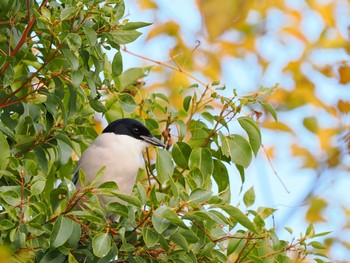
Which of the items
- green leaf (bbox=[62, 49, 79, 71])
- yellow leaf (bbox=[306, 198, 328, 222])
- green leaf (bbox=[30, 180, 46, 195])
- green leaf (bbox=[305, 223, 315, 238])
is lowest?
yellow leaf (bbox=[306, 198, 328, 222])

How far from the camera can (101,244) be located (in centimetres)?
255

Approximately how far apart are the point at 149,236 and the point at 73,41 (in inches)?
26.2

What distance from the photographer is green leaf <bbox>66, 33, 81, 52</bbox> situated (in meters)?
2.63

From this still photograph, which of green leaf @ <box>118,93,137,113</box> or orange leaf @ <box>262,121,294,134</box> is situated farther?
orange leaf @ <box>262,121,294,134</box>

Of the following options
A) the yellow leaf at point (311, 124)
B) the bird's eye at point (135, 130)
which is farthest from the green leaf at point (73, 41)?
the yellow leaf at point (311, 124)

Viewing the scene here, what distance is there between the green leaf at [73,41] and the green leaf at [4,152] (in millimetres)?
419

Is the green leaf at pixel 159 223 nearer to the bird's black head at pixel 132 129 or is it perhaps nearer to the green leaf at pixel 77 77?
the green leaf at pixel 77 77

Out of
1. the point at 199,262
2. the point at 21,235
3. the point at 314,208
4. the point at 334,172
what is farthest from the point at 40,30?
the point at 314,208

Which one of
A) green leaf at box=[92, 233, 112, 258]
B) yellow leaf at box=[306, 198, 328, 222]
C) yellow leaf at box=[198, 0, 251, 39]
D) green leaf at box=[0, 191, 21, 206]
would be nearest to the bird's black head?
yellow leaf at box=[306, 198, 328, 222]

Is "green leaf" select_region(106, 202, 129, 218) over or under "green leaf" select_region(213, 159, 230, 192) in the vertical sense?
over

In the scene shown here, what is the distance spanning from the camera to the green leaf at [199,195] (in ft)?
8.54

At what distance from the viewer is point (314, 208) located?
4.43 m

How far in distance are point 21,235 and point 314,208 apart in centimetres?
230

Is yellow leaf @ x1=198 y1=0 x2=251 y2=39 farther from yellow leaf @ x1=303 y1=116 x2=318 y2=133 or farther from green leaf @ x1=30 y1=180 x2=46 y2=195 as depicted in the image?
yellow leaf @ x1=303 y1=116 x2=318 y2=133
